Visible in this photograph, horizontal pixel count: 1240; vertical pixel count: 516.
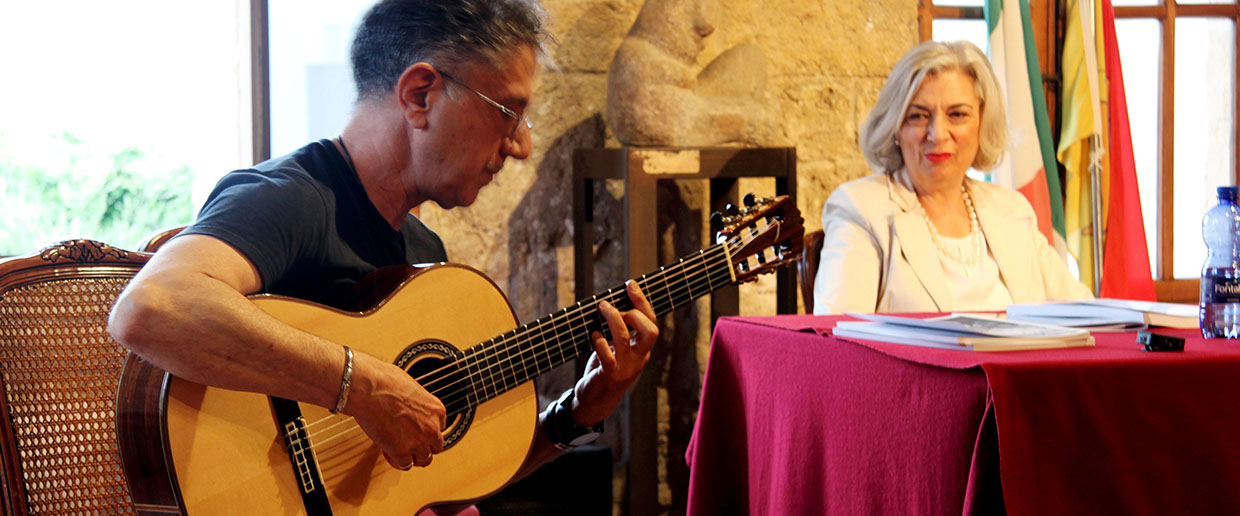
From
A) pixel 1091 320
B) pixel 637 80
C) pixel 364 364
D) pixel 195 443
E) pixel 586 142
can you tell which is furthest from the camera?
pixel 586 142

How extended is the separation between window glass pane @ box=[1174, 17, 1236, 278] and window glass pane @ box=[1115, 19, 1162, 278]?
107 mm

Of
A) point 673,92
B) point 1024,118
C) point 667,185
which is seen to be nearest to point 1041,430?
point 673,92

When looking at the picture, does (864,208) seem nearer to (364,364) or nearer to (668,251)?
(668,251)

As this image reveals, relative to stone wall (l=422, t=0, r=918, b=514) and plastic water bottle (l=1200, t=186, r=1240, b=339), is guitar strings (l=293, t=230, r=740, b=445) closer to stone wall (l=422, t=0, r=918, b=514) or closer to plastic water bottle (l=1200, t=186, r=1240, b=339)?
plastic water bottle (l=1200, t=186, r=1240, b=339)

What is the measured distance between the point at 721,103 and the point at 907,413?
1918mm

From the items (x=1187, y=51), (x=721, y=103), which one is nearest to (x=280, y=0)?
(x=721, y=103)

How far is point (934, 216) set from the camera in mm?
2730

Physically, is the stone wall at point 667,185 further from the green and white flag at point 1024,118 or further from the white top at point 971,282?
the white top at point 971,282

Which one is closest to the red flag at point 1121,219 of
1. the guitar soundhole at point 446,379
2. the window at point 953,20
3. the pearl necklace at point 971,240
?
the window at point 953,20

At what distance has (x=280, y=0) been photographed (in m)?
3.21

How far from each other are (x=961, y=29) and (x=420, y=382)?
3.10 m

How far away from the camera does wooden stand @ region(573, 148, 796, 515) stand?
2.96 metres

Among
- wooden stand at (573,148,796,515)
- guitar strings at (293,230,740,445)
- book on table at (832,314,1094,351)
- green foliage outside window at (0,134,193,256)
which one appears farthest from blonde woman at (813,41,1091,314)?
green foliage outside window at (0,134,193,256)

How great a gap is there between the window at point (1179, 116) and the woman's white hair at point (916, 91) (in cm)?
142
